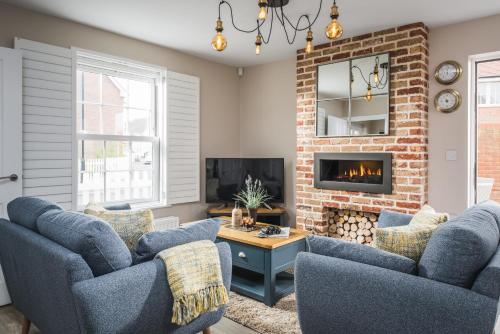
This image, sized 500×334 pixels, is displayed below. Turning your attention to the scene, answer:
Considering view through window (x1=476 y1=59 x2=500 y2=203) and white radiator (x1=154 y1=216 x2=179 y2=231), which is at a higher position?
view through window (x1=476 y1=59 x2=500 y2=203)

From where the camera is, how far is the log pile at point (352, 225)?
12.9 ft

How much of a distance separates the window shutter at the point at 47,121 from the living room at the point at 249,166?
1cm

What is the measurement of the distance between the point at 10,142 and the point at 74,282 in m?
1.99

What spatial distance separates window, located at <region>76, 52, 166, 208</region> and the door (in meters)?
3.48

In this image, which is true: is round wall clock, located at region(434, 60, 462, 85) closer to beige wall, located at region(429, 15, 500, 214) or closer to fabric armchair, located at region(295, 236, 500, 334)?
beige wall, located at region(429, 15, 500, 214)

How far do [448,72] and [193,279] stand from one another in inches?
127

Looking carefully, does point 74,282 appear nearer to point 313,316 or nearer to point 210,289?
point 210,289

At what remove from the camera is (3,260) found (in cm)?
228

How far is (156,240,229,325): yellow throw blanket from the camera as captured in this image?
174 cm

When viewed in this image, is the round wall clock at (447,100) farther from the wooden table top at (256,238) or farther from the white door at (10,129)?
the white door at (10,129)

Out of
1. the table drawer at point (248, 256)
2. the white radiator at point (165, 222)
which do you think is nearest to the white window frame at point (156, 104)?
the white radiator at point (165, 222)

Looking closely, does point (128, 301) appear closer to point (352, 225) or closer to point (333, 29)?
point (333, 29)

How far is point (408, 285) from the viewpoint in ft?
4.96

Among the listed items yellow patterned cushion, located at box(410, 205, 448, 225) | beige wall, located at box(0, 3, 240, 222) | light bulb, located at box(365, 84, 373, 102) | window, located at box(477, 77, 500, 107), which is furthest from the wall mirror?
yellow patterned cushion, located at box(410, 205, 448, 225)
